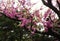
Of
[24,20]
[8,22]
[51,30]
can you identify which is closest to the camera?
[24,20]

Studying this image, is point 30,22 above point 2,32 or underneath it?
above

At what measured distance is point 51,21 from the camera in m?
4.99

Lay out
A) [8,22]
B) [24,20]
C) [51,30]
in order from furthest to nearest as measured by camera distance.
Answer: [8,22] → [51,30] → [24,20]

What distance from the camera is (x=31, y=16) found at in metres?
5.09

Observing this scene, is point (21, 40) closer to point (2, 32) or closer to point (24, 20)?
point (2, 32)

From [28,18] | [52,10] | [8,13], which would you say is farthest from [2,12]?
[52,10]

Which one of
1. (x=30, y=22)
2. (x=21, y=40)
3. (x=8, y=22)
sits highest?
(x=30, y=22)

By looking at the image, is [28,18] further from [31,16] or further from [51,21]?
[51,21]

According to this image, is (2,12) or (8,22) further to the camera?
(8,22)

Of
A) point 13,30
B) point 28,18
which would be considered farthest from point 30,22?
point 13,30

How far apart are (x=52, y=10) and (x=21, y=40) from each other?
120 inches

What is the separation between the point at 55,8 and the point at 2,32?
3.26m

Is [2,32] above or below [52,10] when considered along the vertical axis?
below

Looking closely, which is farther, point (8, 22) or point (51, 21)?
point (8, 22)
